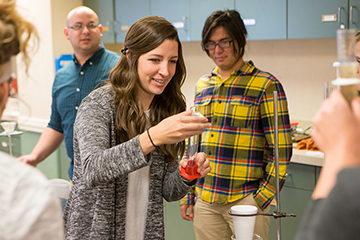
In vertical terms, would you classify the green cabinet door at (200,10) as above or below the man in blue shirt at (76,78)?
above

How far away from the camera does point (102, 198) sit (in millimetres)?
1433

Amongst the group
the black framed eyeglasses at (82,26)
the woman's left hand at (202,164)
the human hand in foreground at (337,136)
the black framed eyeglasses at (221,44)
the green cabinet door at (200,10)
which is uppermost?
the green cabinet door at (200,10)

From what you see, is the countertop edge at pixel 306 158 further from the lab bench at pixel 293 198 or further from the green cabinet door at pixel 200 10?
the green cabinet door at pixel 200 10

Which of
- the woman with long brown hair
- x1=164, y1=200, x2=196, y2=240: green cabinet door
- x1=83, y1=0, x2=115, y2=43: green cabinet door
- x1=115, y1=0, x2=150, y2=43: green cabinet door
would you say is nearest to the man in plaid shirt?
the woman with long brown hair

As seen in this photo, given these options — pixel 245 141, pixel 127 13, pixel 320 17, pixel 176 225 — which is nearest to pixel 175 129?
pixel 245 141

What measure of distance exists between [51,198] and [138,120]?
86cm

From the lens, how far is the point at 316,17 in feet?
9.34

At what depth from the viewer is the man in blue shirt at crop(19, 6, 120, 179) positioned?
2482 millimetres

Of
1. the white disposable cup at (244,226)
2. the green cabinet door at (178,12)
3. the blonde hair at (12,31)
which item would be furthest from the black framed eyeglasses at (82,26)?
the blonde hair at (12,31)

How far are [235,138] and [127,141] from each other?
2.66 feet

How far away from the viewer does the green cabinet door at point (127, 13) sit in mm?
3816

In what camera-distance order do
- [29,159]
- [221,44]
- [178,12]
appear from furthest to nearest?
1. [178,12]
2. [29,159]
3. [221,44]

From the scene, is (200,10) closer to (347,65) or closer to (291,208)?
(291,208)

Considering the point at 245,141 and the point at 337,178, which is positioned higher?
the point at 337,178
